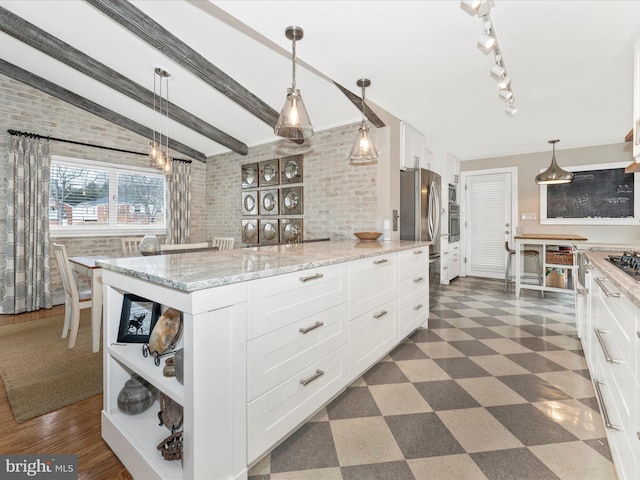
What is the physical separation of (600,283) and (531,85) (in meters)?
2.22

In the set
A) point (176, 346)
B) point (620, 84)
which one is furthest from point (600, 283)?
point (620, 84)

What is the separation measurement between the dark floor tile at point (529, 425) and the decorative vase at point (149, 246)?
263 centimetres

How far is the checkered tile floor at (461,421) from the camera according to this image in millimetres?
1379

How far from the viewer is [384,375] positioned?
221 centimetres

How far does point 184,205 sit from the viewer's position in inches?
215

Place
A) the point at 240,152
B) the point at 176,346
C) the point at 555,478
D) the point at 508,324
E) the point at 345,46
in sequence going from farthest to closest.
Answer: the point at 240,152
the point at 508,324
the point at 345,46
the point at 176,346
the point at 555,478

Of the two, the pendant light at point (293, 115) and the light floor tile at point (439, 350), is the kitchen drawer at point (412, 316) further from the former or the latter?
the pendant light at point (293, 115)

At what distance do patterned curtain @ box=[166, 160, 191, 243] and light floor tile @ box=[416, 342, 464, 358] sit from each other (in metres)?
4.35

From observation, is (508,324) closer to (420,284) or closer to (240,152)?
(420,284)

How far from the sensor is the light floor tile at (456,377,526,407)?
74.8 inches

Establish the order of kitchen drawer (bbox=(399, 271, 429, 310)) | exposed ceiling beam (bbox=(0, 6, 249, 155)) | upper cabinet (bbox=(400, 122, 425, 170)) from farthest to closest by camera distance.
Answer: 1. upper cabinet (bbox=(400, 122, 425, 170))
2. exposed ceiling beam (bbox=(0, 6, 249, 155))
3. kitchen drawer (bbox=(399, 271, 429, 310))

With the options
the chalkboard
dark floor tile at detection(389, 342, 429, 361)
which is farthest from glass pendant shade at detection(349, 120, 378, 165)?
the chalkboard

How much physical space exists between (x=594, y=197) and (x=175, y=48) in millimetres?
6077

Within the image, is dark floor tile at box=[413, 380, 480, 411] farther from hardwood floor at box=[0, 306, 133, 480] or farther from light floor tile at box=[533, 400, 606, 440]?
hardwood floor at box=[0, 306, 133, 480]
